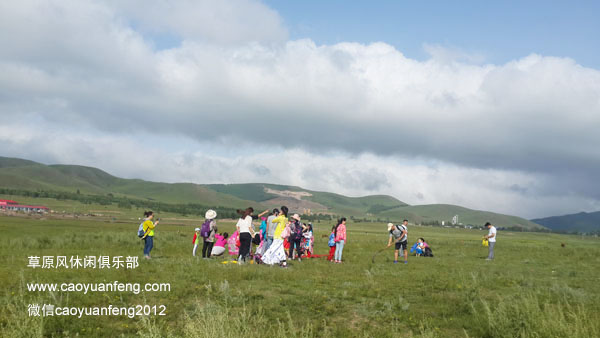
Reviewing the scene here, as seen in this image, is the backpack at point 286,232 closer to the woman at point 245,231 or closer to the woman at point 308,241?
the woman at point 245,231

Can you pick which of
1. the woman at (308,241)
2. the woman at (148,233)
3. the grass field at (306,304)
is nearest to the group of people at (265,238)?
the woman at (308,241)

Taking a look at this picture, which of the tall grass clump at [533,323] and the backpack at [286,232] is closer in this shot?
the tall grass clump at [533,323]

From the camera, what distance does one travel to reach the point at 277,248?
18.3 meters

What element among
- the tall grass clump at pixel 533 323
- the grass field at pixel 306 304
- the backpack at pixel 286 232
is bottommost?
the grass field at pixel 306 304

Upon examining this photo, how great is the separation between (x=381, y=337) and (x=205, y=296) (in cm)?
494

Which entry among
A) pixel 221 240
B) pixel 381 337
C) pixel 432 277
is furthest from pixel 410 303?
pixel 221 240

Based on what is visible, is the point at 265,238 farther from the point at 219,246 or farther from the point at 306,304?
the point at 306,304

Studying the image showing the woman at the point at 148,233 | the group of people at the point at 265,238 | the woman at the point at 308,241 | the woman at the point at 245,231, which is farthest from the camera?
the woman at the point at 308,241

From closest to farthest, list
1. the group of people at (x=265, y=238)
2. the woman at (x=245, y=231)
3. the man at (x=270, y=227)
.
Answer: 1. the woman at (x=245, y=231)
2. the group of people at (x=265, y=238)
3. the man at (x=270, y=227)

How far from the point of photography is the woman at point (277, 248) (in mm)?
18156

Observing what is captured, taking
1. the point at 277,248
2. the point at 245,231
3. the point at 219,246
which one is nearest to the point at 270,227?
the point at 277,248

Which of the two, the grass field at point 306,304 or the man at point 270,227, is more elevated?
the man at point 270,227

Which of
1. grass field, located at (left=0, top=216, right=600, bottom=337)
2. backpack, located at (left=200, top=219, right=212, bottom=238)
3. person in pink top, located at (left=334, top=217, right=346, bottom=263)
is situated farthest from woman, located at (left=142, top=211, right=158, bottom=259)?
person in pink top, located at (left=334, top=217, right=346, bottom=263)

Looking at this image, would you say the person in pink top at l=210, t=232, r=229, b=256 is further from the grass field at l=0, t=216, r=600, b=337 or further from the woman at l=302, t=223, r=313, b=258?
the woman at l=302, t=223, r=313, b=258
